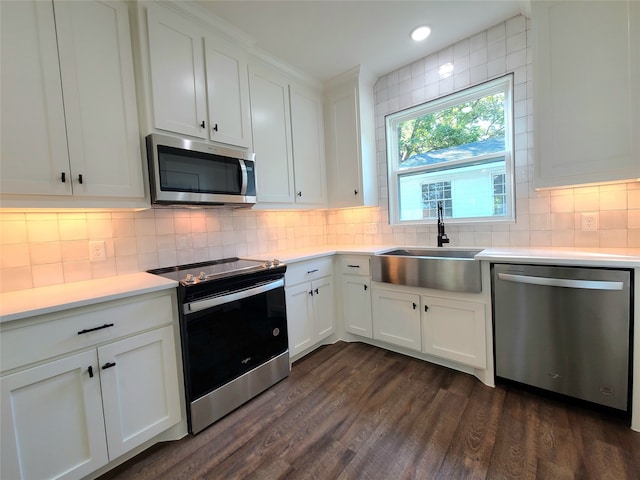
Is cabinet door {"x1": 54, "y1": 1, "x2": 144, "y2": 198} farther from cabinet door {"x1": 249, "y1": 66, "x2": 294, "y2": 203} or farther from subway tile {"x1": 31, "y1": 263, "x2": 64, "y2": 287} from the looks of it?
cabinet door {"x1": 249, "y1": 66, "x2": 294, "y2": 203}

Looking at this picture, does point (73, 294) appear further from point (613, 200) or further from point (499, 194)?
point (613, 200)

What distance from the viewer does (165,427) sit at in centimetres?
151

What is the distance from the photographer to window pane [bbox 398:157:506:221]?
241cm

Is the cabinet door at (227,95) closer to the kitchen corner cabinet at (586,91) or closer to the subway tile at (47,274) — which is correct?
the subway tile at (47,274)

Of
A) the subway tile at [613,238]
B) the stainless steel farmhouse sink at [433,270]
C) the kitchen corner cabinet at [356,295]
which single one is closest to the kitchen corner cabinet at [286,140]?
the kitchen corner cabinet at [356,295]

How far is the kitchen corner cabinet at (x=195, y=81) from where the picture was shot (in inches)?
67.4

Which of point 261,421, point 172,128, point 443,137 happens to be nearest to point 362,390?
point 261,421

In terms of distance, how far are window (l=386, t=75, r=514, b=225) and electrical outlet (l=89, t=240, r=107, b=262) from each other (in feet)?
8.05

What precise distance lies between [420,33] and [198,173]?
6.71 ft

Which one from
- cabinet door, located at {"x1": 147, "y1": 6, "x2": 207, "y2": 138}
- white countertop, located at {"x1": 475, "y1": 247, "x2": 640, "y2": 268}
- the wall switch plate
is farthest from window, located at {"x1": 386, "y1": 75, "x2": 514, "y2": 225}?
cabinet door, located at {"x1": 147, "y1": 6, "x2": 207, "y2": 138}

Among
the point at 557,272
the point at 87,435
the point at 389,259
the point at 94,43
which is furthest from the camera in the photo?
the point at 389,259

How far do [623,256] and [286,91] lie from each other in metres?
2.68

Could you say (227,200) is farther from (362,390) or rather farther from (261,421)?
(362,390)

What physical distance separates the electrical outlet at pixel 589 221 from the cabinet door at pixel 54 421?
10.0 feet
